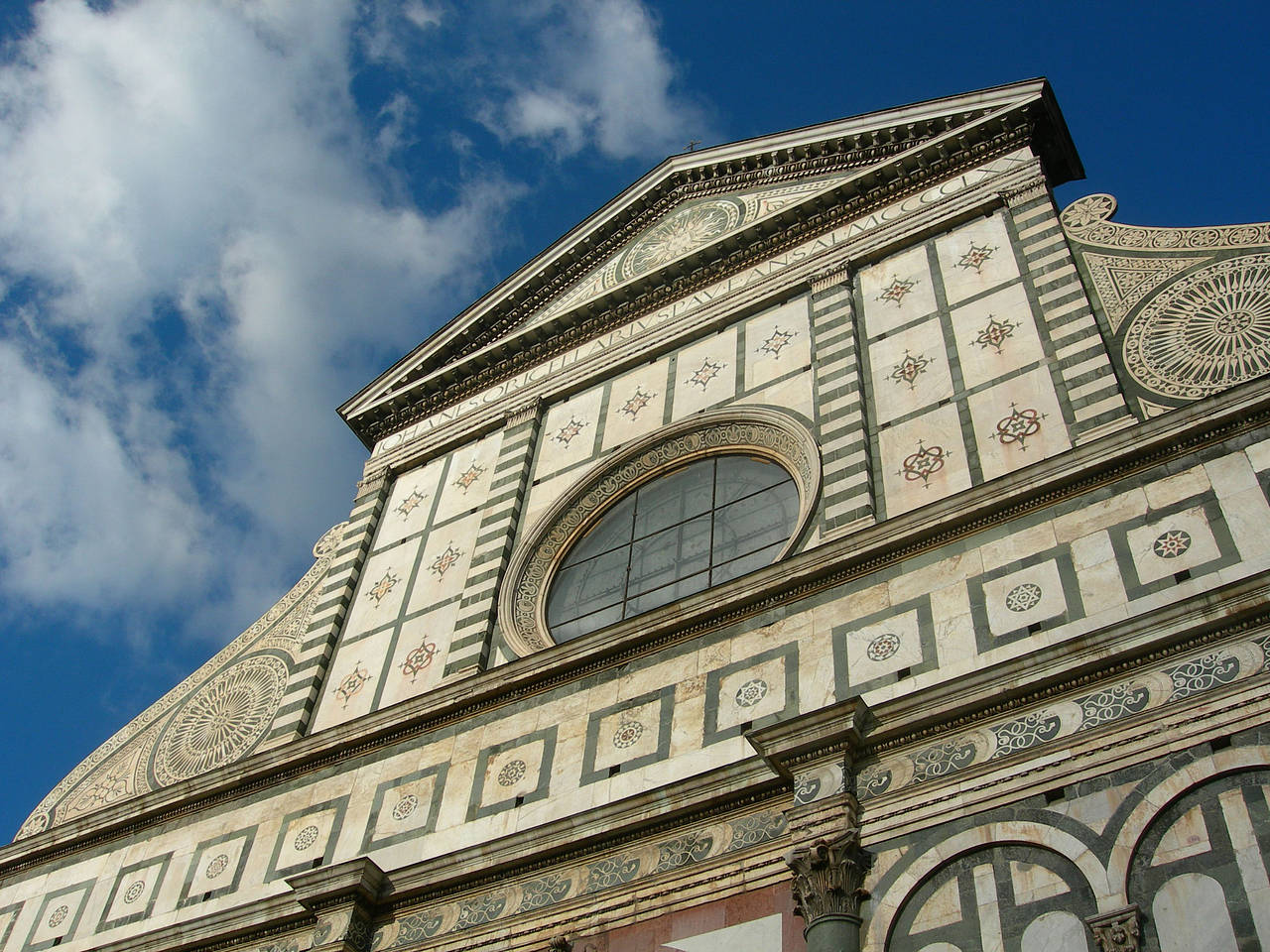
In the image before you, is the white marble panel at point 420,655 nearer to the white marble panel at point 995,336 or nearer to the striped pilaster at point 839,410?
the striped pilaster at point 839,410

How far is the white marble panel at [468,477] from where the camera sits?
13945 millimetres

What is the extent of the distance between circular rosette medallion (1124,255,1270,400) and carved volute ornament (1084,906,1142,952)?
4243mm

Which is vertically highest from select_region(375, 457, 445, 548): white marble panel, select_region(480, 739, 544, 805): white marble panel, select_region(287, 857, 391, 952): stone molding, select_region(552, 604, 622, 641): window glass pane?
select_region(375, 457, 445, 548): white marble panel

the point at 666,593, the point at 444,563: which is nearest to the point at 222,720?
the point at 444,563

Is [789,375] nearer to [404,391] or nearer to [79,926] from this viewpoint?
[404,391]

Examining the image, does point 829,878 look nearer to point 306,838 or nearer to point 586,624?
point 586,624

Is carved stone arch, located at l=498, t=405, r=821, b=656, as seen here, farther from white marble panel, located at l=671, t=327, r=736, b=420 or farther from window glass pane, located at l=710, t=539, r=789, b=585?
window glass pane, located at l=710, t=539, r=789, b=585

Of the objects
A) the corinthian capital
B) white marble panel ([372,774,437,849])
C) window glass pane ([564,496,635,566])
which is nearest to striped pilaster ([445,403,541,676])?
window glass pane ([564,496,635,566])

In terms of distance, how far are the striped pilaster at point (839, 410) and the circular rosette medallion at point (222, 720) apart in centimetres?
571

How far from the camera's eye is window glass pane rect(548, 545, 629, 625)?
39.1ft

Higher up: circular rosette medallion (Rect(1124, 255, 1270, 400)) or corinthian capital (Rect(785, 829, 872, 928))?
circular rosette medallion (Rect(1124, 255, 1270, 400))

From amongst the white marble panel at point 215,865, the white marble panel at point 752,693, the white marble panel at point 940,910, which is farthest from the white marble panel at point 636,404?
the white marble panel at point 940,910

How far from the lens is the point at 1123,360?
1038 cm

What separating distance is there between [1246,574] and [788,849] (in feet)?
9.75
